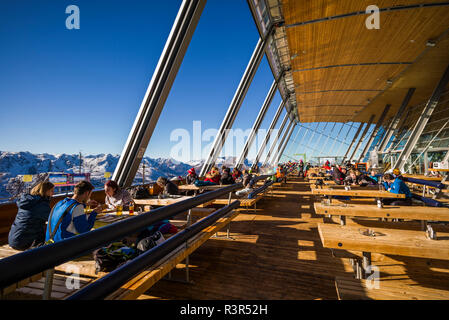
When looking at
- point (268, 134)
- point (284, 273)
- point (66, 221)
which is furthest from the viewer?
point (268, 134)

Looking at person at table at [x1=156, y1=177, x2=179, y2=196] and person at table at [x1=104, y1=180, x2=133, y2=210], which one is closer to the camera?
person at table at [x1=104, y1=180, x2=133, y2=210]

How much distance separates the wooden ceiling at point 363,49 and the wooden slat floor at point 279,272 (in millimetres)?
5817

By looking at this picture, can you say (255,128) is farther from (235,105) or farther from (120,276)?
(120,276)

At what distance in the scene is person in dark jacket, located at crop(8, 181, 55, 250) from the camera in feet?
6.82

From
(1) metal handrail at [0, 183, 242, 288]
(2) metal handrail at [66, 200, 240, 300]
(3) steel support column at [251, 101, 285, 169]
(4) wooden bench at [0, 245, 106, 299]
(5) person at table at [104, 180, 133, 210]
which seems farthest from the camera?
(3) steel support column at [251, 101, 285, 169]

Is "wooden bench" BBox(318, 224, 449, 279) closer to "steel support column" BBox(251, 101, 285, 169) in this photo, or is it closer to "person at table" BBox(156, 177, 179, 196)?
"person at table" BBox(156, 177, 179, 196)

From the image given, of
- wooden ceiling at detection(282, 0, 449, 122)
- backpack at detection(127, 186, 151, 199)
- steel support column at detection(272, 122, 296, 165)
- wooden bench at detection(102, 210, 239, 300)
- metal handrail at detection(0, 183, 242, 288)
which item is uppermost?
wooden ceiling at detection(282, 0, 449, 122)

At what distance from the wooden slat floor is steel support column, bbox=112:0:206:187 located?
270cm

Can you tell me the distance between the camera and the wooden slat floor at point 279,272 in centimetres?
198

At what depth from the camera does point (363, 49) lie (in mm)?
7250

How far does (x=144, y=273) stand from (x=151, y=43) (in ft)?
20.9

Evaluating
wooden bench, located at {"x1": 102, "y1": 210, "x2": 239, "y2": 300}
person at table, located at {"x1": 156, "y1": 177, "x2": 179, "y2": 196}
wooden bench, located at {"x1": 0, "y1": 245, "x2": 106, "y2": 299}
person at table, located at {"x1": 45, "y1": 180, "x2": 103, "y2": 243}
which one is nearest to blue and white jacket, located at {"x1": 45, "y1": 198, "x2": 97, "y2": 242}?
person at table, located at {"x1": 45, "y1": 180, "x2": 103, "y2": 243}

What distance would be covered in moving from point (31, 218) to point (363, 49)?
9509mm

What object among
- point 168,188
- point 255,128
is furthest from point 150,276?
point 255,128
